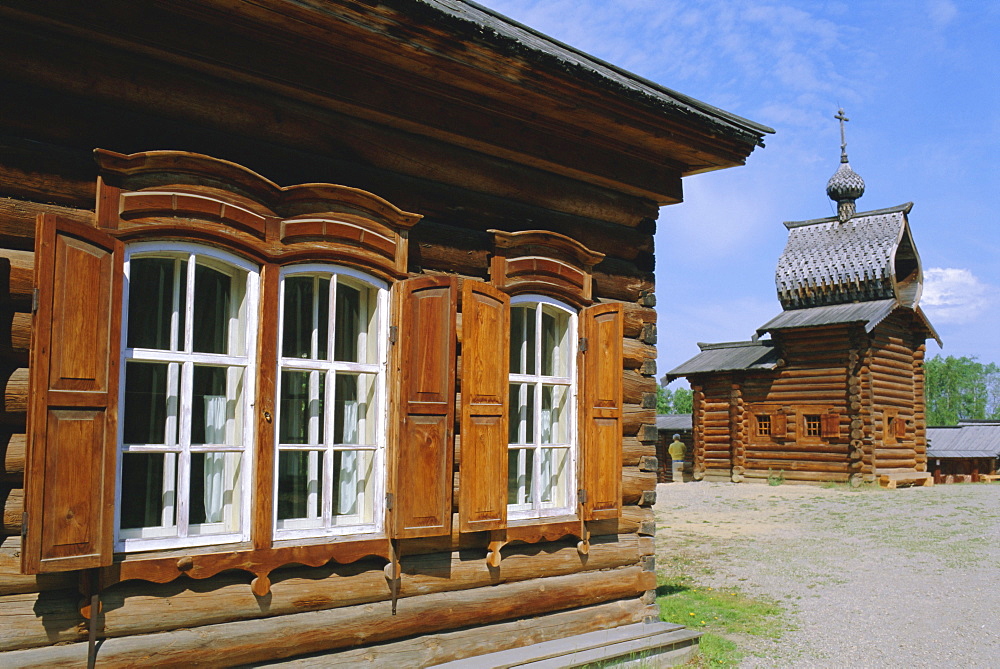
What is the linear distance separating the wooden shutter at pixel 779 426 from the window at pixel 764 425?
0.25 meters

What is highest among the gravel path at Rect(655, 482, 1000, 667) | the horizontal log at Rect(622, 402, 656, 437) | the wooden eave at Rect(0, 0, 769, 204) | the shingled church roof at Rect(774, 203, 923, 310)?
the shingled church roof at Rect(774, 203, 923, 310)

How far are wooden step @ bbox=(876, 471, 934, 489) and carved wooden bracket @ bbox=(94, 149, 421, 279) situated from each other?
22.0 m

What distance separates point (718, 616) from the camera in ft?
26.4

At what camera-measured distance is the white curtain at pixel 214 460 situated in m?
4.57

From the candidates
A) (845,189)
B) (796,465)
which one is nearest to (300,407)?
(796,465)

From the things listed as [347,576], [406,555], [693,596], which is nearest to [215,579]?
[347,576]

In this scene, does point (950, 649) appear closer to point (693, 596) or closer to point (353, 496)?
point (693, 596)

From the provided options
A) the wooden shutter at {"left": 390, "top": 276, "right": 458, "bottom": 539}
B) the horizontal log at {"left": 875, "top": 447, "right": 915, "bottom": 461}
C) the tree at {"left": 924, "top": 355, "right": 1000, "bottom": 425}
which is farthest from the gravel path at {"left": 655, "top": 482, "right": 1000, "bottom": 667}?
the tree at {"left": 924, "top": 355, "right": 1000, "bottom": 425}

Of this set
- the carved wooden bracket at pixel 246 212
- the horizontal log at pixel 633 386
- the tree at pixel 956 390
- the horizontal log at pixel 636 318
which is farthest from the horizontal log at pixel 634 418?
the tree at pixel 956 390

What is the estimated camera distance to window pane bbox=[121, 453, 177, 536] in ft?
14.1

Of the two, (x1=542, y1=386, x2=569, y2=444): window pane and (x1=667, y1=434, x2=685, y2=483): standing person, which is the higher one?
(x1=542, y1=386, x2=569, y2=444): window pane

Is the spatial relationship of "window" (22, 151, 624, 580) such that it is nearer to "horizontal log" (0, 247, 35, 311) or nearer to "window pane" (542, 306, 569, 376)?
"horizontal log" (0, 247, 35, 311)

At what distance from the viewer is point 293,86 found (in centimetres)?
483

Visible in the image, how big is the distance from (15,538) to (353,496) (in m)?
1.82
